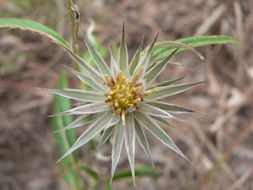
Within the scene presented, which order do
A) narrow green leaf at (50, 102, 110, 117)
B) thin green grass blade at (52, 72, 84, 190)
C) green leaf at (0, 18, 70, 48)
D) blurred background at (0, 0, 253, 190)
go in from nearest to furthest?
narrow green leaf at (50, 102, 110, 117) → green leaf at (0, 18, 70, 48) → thin green grass blade at (52, 72, 84, 190) → blurred background at (0, 0, 253, 190)

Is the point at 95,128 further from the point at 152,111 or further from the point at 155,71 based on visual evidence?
the point at 155,71

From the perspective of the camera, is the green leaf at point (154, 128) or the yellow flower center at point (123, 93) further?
the yellow flower center at point (123, 93)

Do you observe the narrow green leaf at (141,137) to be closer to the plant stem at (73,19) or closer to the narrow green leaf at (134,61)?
the narrow green leaf at (134,61)

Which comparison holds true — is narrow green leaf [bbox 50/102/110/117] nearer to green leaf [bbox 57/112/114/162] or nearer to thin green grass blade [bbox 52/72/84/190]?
green leaf [bbox 57/112/114/162]

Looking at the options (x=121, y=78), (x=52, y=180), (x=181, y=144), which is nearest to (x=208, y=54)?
(x=181, y=144)

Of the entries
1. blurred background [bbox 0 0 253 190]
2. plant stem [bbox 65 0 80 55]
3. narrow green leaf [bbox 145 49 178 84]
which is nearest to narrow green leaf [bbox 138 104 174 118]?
narrow green leaf [bbox 145 49 178 84]

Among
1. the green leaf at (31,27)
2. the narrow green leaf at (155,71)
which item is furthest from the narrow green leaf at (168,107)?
the green leaf at (31,27)

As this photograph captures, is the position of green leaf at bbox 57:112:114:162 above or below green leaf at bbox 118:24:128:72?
below

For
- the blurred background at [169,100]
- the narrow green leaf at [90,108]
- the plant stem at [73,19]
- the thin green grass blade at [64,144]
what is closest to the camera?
the narrow green leaf at [90,108]
